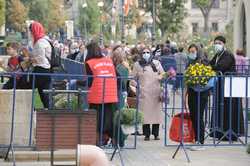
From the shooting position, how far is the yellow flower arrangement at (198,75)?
1209 centimetres

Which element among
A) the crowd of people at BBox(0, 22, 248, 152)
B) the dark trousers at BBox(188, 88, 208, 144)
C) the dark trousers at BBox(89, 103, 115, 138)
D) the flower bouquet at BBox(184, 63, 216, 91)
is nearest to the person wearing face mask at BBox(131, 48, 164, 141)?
the crowd of people at BBox(0, 22, 248, 152)

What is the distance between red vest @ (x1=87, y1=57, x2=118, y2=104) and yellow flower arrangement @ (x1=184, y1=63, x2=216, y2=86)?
4.22ft

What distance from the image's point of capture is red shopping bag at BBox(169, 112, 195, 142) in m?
12.0

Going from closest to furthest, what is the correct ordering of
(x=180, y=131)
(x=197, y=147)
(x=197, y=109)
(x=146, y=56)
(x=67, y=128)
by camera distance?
1. (x=67, y=128)
2. (x=180, y=131)
3. (x=197, y=109)
4. (x=197, y=147)
5. (x=146, y=56)

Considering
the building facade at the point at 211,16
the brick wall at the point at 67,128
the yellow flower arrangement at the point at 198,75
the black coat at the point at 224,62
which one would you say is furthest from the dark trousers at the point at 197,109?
the building facade at the point at 211,16

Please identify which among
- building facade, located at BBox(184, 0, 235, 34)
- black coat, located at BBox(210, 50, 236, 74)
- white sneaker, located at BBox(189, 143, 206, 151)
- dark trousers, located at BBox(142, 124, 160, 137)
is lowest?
white sneaker, located at BBox(189, 143, 206, 151)

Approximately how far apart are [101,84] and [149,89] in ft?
7.42

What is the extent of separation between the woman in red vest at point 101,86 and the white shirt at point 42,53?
4.30 ft

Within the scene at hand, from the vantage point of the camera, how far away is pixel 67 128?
9516 mm

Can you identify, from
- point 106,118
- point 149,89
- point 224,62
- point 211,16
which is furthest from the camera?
point 211,16

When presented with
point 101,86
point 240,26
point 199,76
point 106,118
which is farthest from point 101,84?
point 240,26

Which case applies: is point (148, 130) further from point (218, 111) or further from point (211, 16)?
point (211, 16)

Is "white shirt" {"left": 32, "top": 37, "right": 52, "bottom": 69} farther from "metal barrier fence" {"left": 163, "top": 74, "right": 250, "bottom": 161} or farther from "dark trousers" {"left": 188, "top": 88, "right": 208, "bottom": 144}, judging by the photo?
"dark trousers" {"left": 188, "top": 88, "right": 208, "bottom": 144}

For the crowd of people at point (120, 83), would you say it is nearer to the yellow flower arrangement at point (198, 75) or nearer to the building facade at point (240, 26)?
the yellow flower arrangement at point (198, 75)
